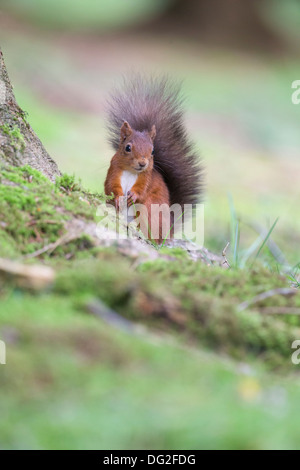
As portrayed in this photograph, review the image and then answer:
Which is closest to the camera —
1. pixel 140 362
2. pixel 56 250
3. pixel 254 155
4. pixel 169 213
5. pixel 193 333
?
pixel 140 362

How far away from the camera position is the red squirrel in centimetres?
415

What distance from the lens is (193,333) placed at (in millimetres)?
2004

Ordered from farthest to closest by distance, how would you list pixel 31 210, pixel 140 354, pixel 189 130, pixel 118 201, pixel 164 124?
pixel 189 130 < pixel 164 124 < pixel 118 201 < pixel 31 210 < pixel 140 354

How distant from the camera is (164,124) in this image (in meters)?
4.36

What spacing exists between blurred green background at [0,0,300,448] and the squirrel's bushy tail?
36cm

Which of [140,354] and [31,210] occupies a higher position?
[31,210]

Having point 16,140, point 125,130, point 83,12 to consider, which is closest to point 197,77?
point 83,12

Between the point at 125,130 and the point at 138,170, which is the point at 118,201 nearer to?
the point at 138,170

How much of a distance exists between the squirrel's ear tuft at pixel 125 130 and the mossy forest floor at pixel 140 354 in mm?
1746

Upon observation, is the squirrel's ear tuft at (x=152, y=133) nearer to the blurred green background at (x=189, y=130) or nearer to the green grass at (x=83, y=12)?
the blurred green background at (x=189, y=130)

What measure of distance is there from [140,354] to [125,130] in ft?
8.48

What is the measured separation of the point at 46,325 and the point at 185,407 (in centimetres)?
47

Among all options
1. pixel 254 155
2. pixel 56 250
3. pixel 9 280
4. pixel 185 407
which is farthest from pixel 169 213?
pixel 254 155

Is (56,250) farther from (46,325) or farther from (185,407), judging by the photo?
(185,407)
